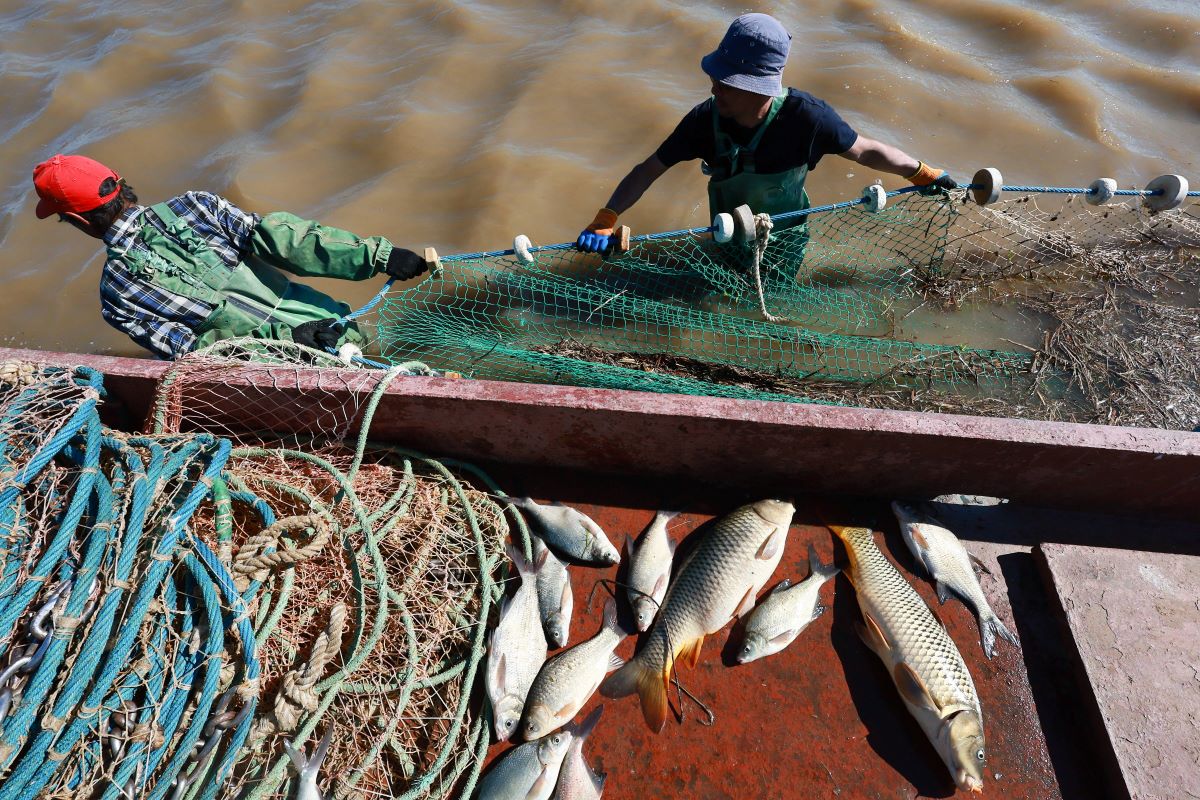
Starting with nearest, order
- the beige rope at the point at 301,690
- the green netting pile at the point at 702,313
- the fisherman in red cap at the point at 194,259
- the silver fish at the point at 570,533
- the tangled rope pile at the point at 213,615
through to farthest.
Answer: the tangled rope pile at the point at 213,615
the beige rope at the point at 301,690
the silver fish at the point at 570,533
the fisherman in red cap at the point at 194,259
the green netting pile at the point at 702,313

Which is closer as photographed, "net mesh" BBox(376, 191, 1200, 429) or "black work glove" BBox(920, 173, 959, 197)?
"black work glove" BBox(920, 173, 959, 197)

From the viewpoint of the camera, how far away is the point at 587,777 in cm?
244

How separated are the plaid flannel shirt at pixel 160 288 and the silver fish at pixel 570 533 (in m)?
2.14

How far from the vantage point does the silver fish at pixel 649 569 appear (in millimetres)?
2781

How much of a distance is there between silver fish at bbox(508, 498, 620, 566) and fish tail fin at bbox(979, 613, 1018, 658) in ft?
5.00

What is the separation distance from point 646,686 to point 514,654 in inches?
21.2

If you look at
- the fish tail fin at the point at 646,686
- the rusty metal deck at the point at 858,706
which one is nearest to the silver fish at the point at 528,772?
the rusty metal deck at the point at 858,706

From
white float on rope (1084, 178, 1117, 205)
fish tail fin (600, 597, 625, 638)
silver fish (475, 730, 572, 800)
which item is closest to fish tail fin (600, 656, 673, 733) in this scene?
fish tail fin (600, 597, 625, 638)

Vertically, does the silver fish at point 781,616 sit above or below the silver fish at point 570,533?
below

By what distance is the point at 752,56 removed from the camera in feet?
11.3

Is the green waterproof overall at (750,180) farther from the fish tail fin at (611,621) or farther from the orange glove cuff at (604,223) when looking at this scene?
the fish tail fin at (611,621)

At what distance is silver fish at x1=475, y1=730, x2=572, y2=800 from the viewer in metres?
2.38

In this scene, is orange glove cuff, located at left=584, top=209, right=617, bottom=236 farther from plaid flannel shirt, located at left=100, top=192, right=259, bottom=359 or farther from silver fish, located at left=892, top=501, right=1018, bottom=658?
silver fish, located at left=892, top=501, right=1018, bottom=658

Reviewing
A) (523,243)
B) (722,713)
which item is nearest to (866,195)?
(523,243)
